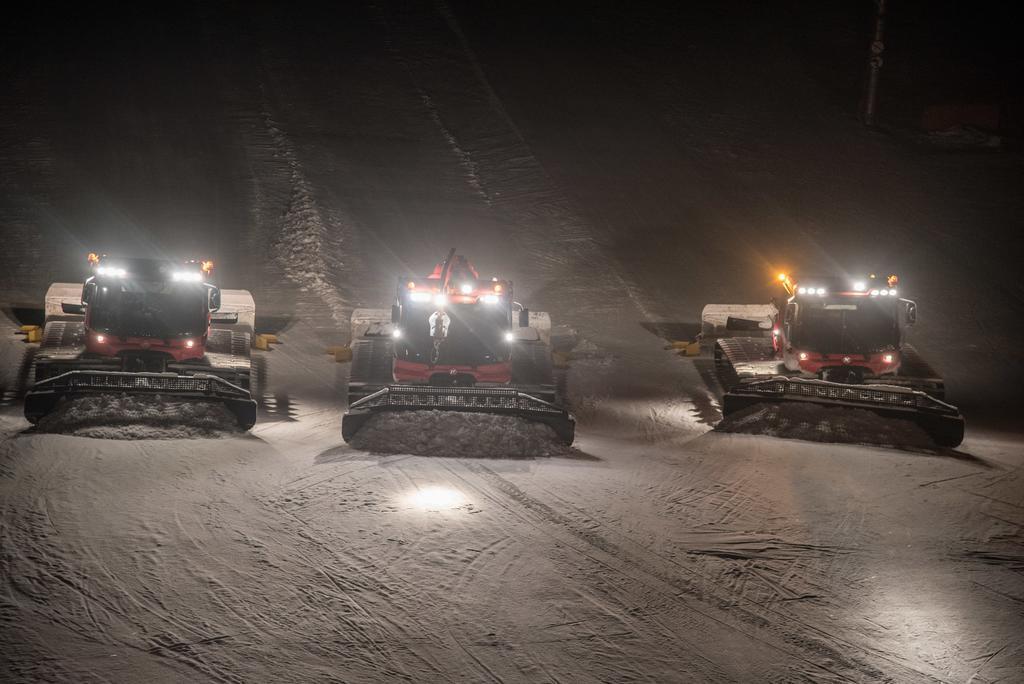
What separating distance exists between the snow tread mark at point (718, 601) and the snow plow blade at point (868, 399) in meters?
5.06

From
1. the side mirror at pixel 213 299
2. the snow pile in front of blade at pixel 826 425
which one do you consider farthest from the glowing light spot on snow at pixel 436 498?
the side mirror at pixel 213 299

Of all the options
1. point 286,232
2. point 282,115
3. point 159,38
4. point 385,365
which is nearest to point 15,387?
point 385,365

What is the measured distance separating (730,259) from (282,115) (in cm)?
1320

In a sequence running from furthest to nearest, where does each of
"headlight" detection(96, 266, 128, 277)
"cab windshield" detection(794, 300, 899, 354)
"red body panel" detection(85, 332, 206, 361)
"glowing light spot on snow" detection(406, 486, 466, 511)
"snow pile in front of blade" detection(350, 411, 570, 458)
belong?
"cab windshield" detection(794, 300, 899, 354) → "headlight" detection(96, 266, 128, 277) → "red body panel" detection(85, 332, 206, 361) → "snow pile in front of blade" detection(350, 411, 570, 458) → "glowing light spot on snow" detection(406, 486, 466, 511)

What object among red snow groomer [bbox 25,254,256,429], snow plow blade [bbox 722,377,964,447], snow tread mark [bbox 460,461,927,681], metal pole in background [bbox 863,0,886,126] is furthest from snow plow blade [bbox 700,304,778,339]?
metal pole in background [bbox 863,0,886,126]

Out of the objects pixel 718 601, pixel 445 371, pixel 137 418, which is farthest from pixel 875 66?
pixel 718 601

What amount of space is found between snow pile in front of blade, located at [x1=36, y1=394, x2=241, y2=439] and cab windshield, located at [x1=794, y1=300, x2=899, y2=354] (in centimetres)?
881

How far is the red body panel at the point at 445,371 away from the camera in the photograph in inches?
577

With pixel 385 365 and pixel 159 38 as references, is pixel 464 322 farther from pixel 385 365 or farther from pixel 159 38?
pixel 159 38

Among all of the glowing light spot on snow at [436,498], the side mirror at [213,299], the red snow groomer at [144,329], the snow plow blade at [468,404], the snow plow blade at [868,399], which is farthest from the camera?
the side mirror at [213,299]

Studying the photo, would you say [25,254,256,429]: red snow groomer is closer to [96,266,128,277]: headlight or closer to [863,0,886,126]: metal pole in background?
[96,266,128,277]: headlight

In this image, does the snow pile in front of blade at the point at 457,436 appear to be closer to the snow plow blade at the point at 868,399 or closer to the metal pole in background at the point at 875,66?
the snow plow blade at the point at 868,399

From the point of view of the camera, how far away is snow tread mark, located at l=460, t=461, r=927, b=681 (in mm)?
7324

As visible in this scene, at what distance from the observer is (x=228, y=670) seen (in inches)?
274
